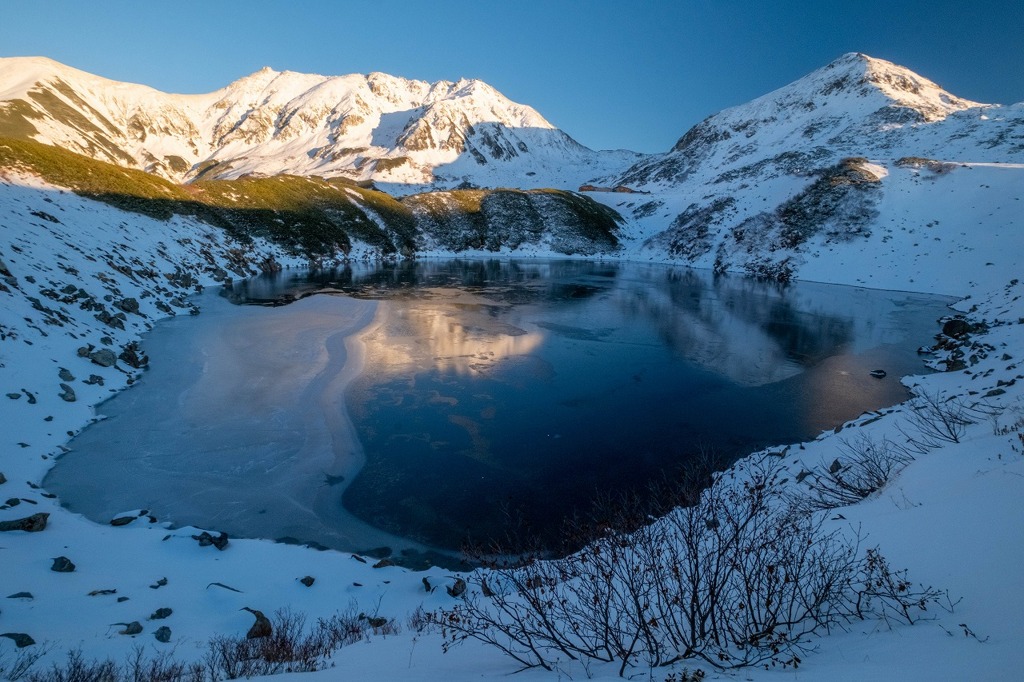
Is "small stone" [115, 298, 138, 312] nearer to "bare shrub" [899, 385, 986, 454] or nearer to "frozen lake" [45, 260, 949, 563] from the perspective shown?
"frozen lake" [45, 260, 949, 563]

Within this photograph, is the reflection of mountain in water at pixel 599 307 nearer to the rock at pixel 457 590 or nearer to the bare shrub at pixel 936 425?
the bare shrub at pixel 936 425

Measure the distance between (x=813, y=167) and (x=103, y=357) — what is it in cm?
→ 7979

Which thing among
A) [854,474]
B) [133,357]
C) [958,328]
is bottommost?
[133,357]

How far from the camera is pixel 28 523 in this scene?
269 inches

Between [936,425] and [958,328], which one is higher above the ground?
[958,328]

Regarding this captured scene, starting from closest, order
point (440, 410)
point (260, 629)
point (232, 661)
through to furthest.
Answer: point (232, 661) < point (260, 629) < point (440, 410)

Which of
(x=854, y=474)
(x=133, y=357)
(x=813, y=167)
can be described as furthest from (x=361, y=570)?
(x=813, y=167)

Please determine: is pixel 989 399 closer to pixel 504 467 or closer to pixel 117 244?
pixel 504 467

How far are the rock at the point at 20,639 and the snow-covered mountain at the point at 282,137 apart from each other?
13903cm

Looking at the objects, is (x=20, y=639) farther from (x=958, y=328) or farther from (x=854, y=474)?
(x=958, y=328)

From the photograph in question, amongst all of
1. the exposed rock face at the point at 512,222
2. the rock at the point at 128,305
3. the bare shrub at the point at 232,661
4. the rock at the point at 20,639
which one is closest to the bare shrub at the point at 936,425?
the bare shrub at the point at 232,661

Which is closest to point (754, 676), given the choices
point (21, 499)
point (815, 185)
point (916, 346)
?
point (21, 499)

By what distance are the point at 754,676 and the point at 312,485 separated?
28.4 ft

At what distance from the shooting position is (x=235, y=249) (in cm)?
4197
